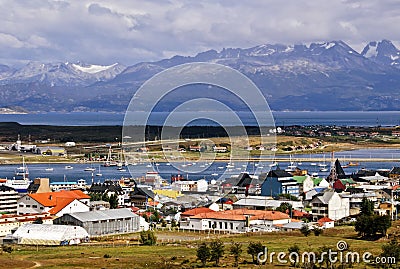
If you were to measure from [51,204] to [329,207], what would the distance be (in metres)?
8.25

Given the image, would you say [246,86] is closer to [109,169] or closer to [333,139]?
[109,169]

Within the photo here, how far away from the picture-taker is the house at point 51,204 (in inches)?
823

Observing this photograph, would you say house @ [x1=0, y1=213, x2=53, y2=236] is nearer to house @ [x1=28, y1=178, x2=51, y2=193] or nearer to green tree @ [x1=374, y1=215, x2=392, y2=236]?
house @ [x1=28, y1=178, x2=51, y2=193]

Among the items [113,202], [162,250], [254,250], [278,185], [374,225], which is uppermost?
[278,185]

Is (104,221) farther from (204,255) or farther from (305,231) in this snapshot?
(204,255)

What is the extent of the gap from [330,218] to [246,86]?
21.6 feet

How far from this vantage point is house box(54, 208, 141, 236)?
60.4 ft

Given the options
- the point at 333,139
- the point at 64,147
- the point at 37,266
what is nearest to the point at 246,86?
the point at 37,266

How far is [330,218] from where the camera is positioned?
2125cm

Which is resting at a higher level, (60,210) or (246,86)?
→ (246,86)

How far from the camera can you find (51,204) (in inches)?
834

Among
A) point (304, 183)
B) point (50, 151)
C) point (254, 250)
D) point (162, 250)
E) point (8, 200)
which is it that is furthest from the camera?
point (50, 151)

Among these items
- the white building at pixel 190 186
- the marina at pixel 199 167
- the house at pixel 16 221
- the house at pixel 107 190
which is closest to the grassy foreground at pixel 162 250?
the house at pixel 16 221

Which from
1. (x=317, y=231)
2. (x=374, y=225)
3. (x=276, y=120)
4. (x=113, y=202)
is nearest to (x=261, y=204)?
(x=113, y=202)
